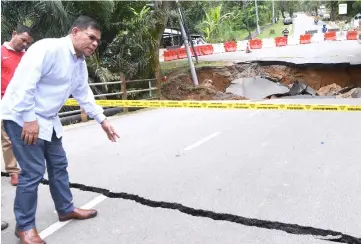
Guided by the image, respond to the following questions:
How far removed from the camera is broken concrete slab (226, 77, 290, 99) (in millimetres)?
15266

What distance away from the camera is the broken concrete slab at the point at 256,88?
15.3 m

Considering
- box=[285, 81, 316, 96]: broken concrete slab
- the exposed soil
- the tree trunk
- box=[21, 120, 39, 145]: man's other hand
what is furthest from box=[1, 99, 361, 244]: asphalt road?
the exposed soil

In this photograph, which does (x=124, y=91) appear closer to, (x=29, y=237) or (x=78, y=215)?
(x=78, y=215)

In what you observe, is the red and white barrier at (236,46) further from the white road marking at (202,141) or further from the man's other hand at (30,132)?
the man's other hand at (30,132)

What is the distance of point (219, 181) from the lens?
452 cm

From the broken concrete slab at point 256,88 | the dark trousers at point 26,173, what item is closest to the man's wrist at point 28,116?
the dark trousers at point 26,173

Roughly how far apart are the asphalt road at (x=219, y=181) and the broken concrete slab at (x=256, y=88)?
23.4 feet

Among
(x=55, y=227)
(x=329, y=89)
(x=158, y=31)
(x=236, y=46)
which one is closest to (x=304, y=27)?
(x=236, y=46)

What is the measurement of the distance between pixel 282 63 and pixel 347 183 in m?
14.4

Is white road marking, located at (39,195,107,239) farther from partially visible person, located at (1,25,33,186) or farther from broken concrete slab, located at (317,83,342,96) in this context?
broken concrete slab, located at (317,83,342,96)

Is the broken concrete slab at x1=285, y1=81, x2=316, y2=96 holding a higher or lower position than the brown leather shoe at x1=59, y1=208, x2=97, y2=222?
lower

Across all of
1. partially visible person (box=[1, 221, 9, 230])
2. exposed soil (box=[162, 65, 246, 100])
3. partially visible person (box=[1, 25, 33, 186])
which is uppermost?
partially visible person (box=[1, 25, 33, 186])

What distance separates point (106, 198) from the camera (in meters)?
4.10

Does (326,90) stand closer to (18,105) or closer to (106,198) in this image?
(106,198)
